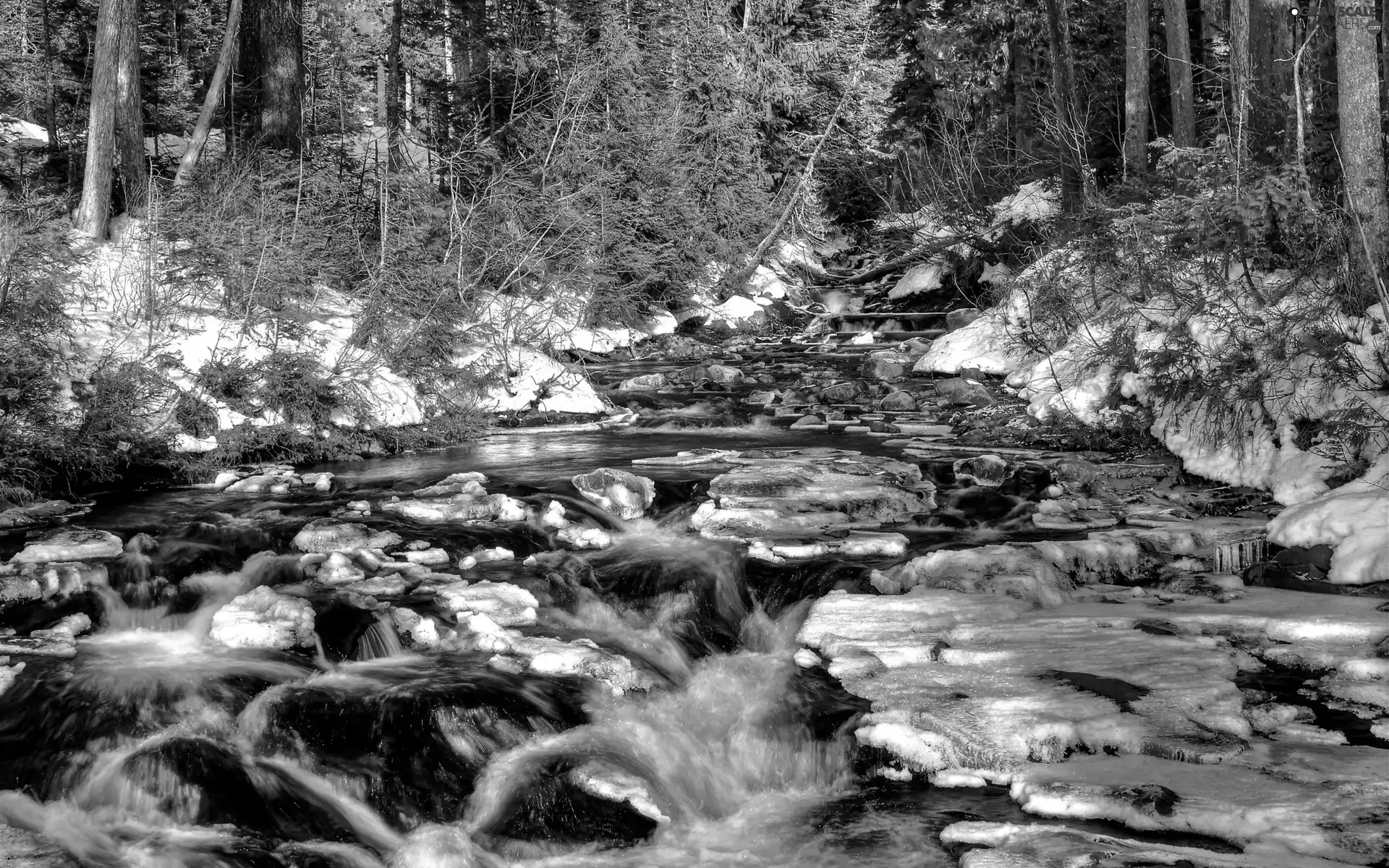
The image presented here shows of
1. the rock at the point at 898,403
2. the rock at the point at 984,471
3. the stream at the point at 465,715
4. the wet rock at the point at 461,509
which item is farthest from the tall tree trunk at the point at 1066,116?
the wet rock at the point at 461,509

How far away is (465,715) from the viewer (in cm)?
583

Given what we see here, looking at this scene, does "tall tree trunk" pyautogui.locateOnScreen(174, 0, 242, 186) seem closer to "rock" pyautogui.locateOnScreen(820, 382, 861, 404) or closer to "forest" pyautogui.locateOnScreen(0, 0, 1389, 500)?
"forest" pyautogui.locateOnScreen(0, 0, 1389, 500)

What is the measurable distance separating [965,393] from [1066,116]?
26.1ft

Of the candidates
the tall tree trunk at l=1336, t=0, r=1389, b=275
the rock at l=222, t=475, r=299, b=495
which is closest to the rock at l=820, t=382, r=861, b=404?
the tall tree trunk at l=1336, t=0, r=1389, b=275

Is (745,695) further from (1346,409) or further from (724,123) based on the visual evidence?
(724,123)

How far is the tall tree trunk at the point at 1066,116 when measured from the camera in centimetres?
1667

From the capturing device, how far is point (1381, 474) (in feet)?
25.8

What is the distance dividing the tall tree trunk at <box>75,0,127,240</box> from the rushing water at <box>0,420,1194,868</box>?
7076mm

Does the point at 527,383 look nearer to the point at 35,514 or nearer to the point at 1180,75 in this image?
the point at 35,514

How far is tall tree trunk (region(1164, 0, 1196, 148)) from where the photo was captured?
1515cm

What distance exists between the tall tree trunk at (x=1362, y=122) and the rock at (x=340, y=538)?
8743mm

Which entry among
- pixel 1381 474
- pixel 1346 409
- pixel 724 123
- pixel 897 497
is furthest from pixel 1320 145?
pixel 724 123

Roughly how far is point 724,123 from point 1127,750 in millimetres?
20385

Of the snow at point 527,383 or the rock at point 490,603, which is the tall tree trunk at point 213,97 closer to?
the snow at point 527,383
